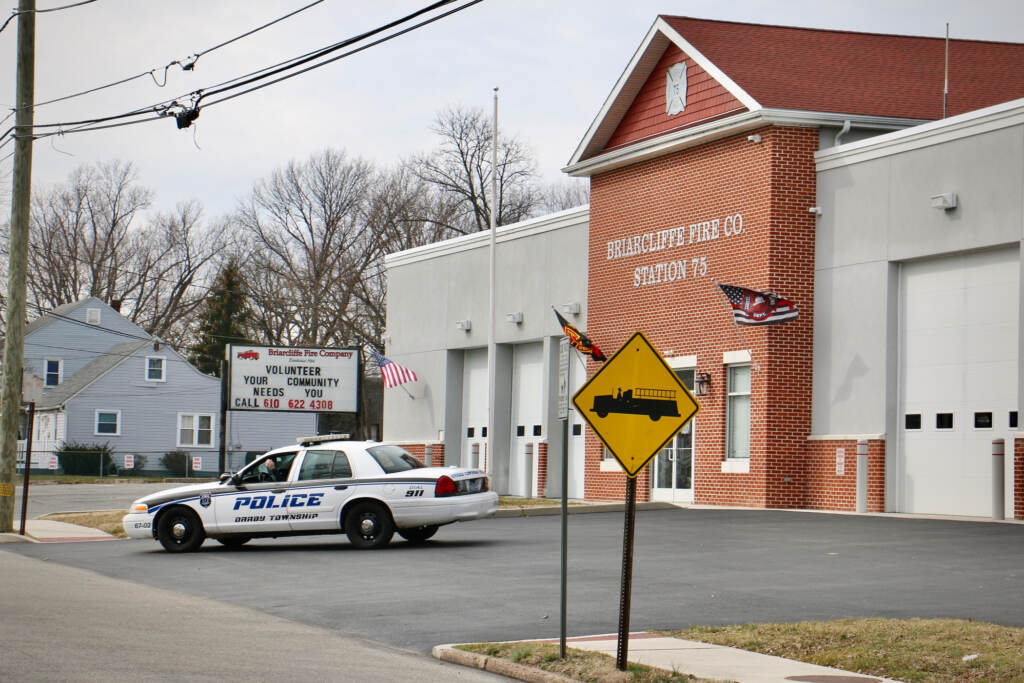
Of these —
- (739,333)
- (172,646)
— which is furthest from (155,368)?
(172,646)

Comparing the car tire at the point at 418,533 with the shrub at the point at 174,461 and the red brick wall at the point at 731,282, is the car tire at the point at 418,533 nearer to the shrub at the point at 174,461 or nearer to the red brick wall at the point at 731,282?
the red brick wall at the point at 731,282

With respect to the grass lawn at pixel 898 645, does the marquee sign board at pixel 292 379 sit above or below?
above

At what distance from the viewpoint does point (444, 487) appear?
18562 millimetres

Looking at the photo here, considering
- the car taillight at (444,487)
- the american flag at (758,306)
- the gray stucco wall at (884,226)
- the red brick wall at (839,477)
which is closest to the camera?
the car taillight at (444,487)

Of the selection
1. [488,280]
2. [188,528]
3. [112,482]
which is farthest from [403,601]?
[112,482]

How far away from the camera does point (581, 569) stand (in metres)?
15.8

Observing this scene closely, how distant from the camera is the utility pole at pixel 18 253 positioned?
75.2 ft

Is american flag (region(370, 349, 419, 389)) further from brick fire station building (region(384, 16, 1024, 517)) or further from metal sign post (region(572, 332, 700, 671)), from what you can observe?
metal sign post (region(572, 332, 700, 671))

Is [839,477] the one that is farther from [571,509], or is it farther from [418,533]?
[418,533]

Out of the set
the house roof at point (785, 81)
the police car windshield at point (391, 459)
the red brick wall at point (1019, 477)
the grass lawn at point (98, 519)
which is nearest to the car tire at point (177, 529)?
the police car windshield at point (391, 459)

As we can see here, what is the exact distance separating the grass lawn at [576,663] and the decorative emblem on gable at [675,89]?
19.8m

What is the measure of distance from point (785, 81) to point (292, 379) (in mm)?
13283

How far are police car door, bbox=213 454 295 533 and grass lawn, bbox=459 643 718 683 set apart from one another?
934 centimetres

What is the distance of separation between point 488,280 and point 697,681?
90.1 ft
